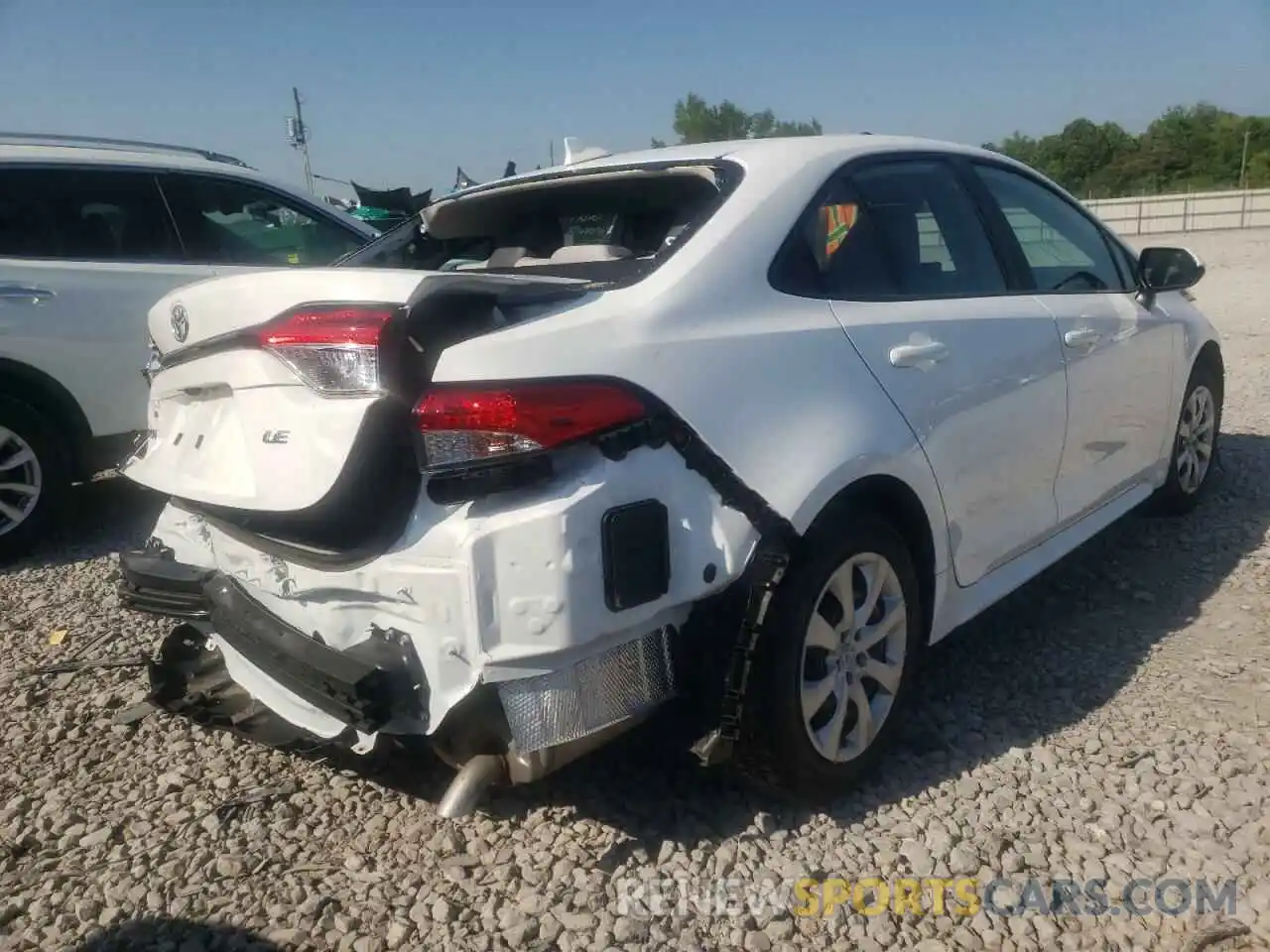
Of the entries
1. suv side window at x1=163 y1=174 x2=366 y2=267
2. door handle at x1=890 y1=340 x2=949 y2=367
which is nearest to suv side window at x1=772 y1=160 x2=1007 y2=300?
door handle at x1=890 y1=340 x2=949 y2=367

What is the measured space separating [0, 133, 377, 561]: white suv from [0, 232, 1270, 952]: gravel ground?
5.73ft

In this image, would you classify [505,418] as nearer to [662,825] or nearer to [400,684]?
[400,684]

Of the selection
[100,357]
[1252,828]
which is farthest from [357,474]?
Result: [100,357]

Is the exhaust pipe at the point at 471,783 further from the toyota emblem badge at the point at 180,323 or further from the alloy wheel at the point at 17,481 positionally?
the alloy wheel at the point at 17,481

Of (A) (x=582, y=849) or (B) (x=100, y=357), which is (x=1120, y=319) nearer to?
(A) (x=582, y=849)

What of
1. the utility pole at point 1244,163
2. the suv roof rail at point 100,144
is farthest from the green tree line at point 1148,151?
the suv roof rail at point 100,144

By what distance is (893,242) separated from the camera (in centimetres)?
294

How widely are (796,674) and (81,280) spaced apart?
4296 millimetres

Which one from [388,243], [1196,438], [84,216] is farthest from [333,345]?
[1196,438]

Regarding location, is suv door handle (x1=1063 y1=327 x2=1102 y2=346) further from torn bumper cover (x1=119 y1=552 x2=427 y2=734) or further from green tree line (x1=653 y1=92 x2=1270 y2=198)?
green tree line (x1=653 y1=92 x2=1270 y2=198)

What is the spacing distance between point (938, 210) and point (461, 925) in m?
2.49

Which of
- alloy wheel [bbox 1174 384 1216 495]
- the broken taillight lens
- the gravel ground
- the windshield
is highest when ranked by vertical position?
the windshield

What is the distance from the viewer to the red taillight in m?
2.00

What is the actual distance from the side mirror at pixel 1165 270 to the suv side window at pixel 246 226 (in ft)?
13.3
